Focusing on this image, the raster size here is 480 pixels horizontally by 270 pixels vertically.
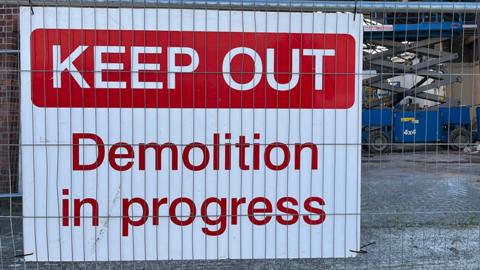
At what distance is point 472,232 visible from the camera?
5.91m

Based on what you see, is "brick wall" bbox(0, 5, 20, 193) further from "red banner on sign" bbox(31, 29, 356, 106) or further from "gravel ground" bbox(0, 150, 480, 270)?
→ "red banner on sign" bbox(31, 29, 356, 106)

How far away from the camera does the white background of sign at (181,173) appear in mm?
3455

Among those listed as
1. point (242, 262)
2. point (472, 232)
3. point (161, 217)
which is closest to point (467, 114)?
point (472, 232)

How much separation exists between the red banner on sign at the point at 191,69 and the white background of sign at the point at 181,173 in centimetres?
6

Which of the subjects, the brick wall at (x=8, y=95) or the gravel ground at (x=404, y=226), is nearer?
the gravel ground at (x=404, y=226)

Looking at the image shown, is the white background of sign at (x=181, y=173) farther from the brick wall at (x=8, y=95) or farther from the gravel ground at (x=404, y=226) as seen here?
the brick wall at (x=8, y=95)

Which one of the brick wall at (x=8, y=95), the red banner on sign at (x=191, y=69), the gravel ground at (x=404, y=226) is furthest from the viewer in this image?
the brick wall at (x=8, y=95)

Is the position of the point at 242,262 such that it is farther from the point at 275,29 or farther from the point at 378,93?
the point at 378,93

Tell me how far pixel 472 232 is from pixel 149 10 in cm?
454

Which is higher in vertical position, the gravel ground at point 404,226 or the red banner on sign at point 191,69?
the red banner on sign at point 191,69

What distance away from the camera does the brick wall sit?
648 cm

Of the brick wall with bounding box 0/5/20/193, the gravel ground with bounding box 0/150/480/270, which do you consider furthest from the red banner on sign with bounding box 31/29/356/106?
the brick wall with bounding box 0/5/20/193

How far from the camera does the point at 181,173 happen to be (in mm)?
3570

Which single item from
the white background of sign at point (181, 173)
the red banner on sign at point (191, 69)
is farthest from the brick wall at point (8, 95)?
the red banner on sign at point (191, 69)
